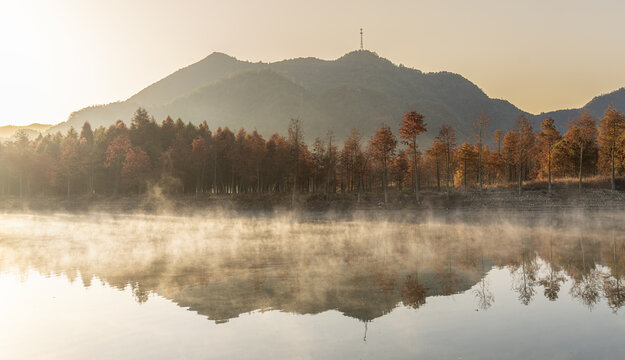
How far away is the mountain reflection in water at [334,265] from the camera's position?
13898 millimetres

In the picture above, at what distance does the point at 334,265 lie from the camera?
19.7 m

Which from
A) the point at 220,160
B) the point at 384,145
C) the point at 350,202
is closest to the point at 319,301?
the point at 350,202

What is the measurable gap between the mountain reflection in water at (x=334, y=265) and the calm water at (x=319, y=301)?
94mm

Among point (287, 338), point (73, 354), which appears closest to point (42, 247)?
point (73, 354)

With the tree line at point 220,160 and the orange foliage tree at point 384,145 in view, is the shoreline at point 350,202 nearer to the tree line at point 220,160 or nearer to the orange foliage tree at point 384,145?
the tree line at point 220,160

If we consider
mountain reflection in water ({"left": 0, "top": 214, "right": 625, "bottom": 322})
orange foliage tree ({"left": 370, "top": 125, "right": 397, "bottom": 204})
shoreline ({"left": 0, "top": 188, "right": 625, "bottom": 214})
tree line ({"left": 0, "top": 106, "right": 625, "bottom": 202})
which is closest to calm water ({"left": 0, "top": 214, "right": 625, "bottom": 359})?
mountain reflection in water ({"left": 0, "top": 214, "right": 625, "bottom": 322})

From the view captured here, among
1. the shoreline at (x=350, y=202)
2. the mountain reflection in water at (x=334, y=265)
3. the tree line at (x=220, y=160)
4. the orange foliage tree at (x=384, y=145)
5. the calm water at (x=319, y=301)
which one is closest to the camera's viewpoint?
the calm water at (x=319, y=301)

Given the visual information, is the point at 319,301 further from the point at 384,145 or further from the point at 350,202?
the point at 384,145

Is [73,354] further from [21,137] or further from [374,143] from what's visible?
[21,137]

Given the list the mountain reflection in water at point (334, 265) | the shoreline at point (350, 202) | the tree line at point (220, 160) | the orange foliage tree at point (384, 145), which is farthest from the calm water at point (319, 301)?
the tree line at point (220, 160)

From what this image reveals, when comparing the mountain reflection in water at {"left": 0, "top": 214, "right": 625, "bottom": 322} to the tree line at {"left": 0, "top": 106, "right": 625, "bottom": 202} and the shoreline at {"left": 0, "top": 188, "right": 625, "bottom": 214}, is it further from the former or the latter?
the tree line at {"left": 0, "top": 106, "right": 625, "bottom": 202}

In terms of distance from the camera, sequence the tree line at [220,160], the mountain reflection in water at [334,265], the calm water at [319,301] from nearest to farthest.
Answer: the calm water at [319,301] → the mountain reflection in water at [334,265] → the tree line at [220,160]

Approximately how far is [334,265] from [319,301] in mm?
6136

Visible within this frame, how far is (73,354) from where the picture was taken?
9578 millimetres
